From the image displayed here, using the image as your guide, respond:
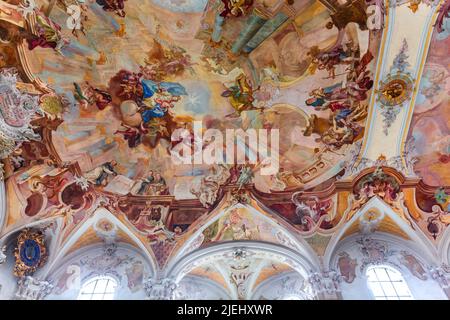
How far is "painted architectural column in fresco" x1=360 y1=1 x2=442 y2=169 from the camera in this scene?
843cm

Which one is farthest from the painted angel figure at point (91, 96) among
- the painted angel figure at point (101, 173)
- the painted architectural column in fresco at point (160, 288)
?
the painted architectural column in fresco at point (160, 288)

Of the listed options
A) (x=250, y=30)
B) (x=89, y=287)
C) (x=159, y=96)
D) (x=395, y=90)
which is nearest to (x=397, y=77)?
(x=395, y=90)

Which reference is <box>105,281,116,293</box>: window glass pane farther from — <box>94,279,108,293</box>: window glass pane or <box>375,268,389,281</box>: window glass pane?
<box>375,268,389,281</box>: window glass pane

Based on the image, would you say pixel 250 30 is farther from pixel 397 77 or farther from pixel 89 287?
pixel 89 287

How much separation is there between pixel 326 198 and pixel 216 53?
6.77m

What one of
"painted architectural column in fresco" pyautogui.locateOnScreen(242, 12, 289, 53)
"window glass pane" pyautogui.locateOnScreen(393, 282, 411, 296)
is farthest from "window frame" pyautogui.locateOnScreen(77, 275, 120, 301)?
"window glass pane" pyautogui.locateOnScreen(393, 282, 411, 296)

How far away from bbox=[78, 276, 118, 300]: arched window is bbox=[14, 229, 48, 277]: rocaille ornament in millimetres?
1825

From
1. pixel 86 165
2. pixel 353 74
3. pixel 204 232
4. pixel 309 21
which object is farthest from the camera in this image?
pixel 204 232

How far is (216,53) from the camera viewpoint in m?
9.80

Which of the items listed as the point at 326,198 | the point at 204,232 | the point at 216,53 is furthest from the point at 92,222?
the point at 326,198

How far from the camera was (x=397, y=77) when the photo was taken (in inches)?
376

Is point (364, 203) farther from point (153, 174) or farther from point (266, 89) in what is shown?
point (153, 174)

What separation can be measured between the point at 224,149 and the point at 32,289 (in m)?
8.33

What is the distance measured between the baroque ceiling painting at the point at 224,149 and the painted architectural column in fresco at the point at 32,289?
0.08 m
